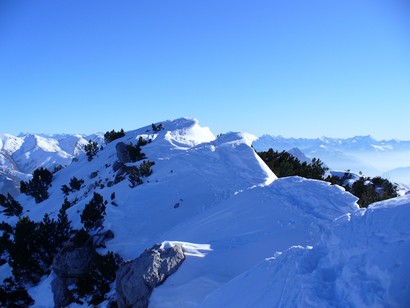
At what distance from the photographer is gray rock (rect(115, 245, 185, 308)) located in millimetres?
9086

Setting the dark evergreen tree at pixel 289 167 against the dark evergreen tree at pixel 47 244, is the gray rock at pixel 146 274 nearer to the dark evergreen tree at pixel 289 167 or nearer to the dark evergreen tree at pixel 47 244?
the dark evergreen tree at pixel 47 244

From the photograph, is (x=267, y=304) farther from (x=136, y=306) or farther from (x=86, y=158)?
(x=86, y=158)

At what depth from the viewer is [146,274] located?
29.9ft

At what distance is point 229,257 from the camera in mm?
10062

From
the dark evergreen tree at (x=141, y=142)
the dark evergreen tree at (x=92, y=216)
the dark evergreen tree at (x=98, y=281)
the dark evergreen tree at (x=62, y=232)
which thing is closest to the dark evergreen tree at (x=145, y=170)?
the dark evergreen tree at (x=92, y=216)

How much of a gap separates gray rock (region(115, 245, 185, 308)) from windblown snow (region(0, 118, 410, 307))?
265 mm

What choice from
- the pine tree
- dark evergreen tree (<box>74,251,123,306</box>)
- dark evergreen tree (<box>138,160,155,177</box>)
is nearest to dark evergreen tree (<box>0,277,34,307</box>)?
dark evergreen tree (<box>74,251,123,306</box>)

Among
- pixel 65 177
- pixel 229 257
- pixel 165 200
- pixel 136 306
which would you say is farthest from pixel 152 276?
pixel 65 177

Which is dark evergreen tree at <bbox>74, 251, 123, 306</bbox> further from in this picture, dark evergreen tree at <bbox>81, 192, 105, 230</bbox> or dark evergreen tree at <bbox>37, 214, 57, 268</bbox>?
dark evergreen tree at <bbox>37, 214, 57, 268</bbox>

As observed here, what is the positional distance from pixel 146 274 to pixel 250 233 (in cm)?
417

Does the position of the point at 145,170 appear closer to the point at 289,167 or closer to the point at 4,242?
the point at 4,242

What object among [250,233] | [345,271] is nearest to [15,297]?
[250,233]

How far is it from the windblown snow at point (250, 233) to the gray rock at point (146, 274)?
0.26 metres

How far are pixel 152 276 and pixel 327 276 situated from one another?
213 inches
